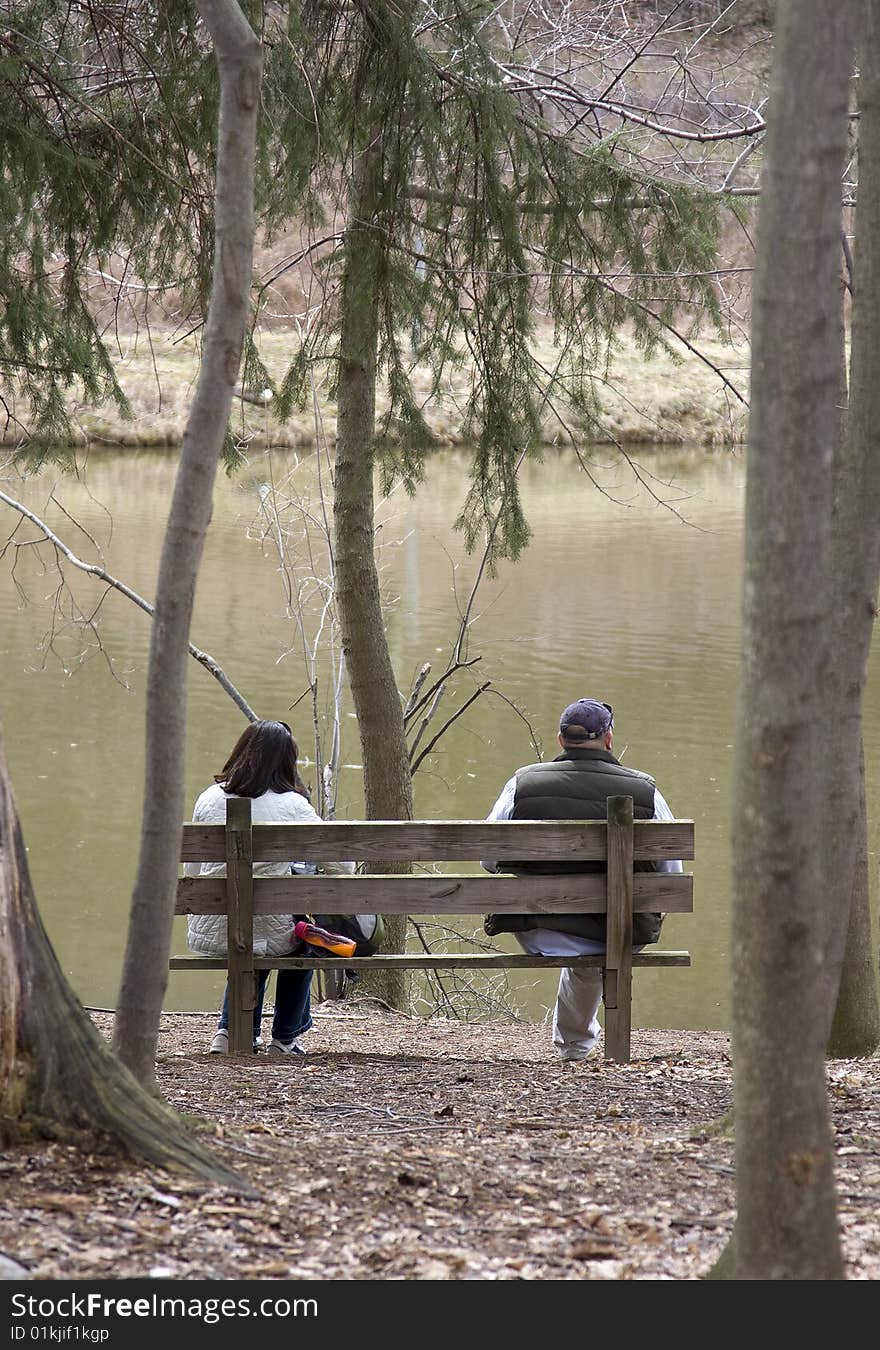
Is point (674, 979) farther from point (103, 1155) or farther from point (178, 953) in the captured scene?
point (103, 1155)

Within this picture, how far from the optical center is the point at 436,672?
575 inches

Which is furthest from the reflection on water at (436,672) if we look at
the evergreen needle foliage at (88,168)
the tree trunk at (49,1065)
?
the tree trunk at (49,1065)

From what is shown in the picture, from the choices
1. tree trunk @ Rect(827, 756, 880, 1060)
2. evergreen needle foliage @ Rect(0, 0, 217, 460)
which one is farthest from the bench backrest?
evergreen needle foliage @ Rect(0, 0, 217, 460)

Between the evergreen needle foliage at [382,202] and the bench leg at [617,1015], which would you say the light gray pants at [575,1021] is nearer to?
the bench leg at [617,1015]

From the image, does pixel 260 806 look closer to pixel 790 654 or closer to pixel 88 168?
pixel 88 168

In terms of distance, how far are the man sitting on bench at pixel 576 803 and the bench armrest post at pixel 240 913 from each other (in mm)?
879

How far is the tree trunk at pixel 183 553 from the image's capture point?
313cm

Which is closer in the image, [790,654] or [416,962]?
[790,654]

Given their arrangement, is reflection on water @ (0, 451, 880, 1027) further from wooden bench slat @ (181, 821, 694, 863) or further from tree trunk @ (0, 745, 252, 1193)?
tree trunk @ (0, 745, 252, 1193)

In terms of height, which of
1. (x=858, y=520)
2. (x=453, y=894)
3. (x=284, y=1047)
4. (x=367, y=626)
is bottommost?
(x=284, y=1047)

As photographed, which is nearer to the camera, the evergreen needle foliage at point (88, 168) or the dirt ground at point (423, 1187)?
the dirt ground at point (423, 1187)

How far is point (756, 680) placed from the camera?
2105 millimetres

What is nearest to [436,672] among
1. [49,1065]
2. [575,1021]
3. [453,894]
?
[575,1021]

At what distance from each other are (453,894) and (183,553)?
2292mm
